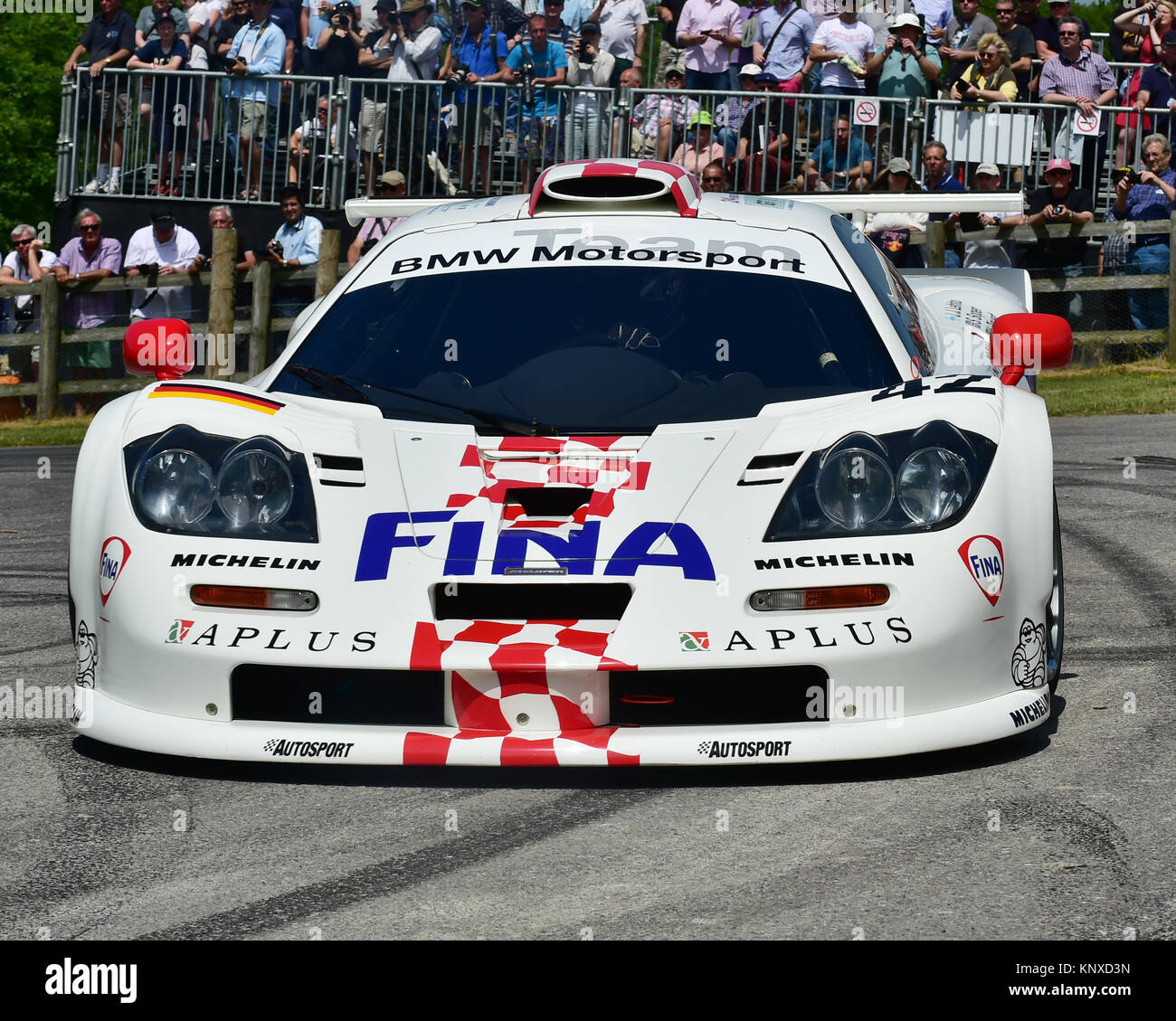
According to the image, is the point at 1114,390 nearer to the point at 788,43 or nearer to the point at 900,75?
the point at 900,75

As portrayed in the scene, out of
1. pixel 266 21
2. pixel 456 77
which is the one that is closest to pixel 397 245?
pixel 456 77

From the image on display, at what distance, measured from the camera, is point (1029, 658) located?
396cm

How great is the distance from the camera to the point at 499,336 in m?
5.08

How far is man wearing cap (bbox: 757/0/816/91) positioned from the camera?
15.3 meters

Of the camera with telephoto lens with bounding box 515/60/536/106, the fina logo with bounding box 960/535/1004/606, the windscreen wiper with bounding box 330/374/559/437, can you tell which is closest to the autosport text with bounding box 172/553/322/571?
the windscreen wiper with bounding box 330/374/559/437

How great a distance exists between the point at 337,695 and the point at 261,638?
0.20m

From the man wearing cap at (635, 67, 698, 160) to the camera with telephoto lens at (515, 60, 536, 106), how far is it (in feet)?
2.94

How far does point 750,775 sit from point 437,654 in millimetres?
781

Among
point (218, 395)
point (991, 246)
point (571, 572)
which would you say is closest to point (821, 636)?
point (571, 572)

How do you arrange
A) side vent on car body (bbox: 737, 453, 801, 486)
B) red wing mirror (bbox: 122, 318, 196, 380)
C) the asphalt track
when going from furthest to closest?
red wing mirror (bbox: 122, 318, 196, 380), side vent on car body (bbox: 737, 453, 801, 486), the asphalt track

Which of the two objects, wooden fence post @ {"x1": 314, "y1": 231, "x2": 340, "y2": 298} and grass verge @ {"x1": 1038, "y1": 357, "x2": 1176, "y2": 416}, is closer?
grass verge @ {"x1": 1038, "y1": 357, "x2": 1176, "y2": 416}

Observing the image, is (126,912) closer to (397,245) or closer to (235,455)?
(235,455)
